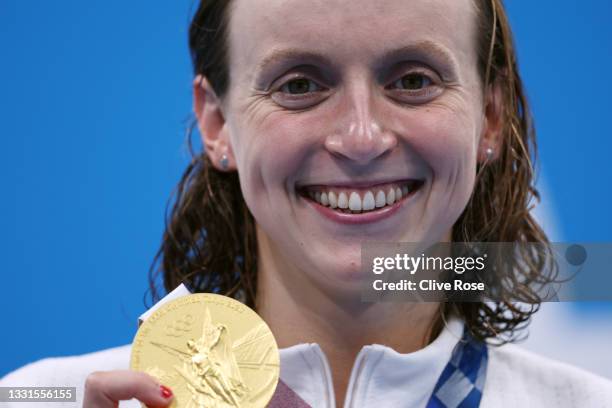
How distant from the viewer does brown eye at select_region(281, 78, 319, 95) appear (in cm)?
181

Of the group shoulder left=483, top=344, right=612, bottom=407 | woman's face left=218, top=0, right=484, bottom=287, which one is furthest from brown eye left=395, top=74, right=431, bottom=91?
shoulder left=483, top=344, right=612, bottom=407

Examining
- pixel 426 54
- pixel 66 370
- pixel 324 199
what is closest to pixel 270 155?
pixel 324 199

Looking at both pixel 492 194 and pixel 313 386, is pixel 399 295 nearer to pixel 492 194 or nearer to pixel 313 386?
pixel 313 386

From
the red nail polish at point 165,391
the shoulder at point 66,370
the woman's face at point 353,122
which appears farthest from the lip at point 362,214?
the shoulder at point 66,370

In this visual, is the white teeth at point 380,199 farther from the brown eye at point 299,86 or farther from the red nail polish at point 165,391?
the red nail polish at point 165,391

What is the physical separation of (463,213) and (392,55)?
0.56m

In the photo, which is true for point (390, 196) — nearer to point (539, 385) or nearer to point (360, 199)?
point (360, 199)

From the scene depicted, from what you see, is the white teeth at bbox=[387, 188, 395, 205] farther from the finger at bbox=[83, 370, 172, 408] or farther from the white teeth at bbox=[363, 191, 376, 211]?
the finger at bbox=[83, 370, 172, 408]

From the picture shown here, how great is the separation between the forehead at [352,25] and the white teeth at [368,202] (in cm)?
26

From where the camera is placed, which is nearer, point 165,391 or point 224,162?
point 165,391

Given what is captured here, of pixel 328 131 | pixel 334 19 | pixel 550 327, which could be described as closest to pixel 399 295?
pixel 328 131

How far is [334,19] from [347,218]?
0.37 m

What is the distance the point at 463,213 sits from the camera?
2.17 m

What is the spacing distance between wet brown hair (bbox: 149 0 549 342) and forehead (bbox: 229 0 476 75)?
17 centimetres
